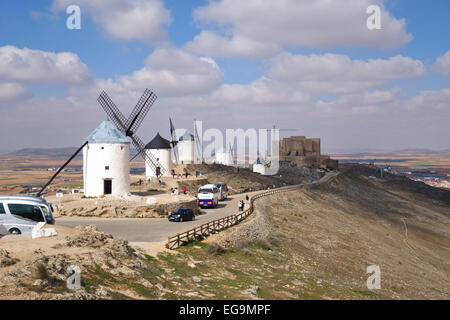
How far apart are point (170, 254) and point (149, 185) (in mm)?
25895

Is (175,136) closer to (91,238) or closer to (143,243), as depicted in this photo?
(143,243)

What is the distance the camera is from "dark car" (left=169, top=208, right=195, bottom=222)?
28.4 meters

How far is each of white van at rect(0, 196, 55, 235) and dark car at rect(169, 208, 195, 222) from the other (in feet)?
36.7

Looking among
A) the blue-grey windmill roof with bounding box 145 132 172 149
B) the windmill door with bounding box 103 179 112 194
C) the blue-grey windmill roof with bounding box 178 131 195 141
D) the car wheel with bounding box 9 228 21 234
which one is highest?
the blue-grey windmill roof with bounding box 178 131 195 141

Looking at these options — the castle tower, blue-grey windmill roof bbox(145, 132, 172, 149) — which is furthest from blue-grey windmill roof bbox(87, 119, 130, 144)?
blue-grey windmill roof bbox(145, 132, 172, 149)

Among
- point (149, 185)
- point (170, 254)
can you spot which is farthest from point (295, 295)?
point (149, 185)

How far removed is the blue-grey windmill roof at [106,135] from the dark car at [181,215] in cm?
868

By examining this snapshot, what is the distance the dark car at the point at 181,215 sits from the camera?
28391mm

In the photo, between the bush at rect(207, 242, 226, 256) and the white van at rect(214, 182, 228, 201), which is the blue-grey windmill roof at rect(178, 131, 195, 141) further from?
the bush at rect(207, 242, 226, 256)

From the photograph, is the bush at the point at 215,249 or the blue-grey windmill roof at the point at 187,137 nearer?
the bush at the point at 215,249

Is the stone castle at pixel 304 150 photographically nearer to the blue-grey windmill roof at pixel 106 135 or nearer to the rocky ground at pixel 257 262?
the rocky ground at pixel 257 262

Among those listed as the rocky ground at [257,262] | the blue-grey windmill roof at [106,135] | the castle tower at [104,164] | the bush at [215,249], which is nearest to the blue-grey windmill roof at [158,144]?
the rocky ground at [257,262]

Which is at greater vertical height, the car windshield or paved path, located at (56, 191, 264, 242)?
the car windshield

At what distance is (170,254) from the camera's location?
18.8 metres
